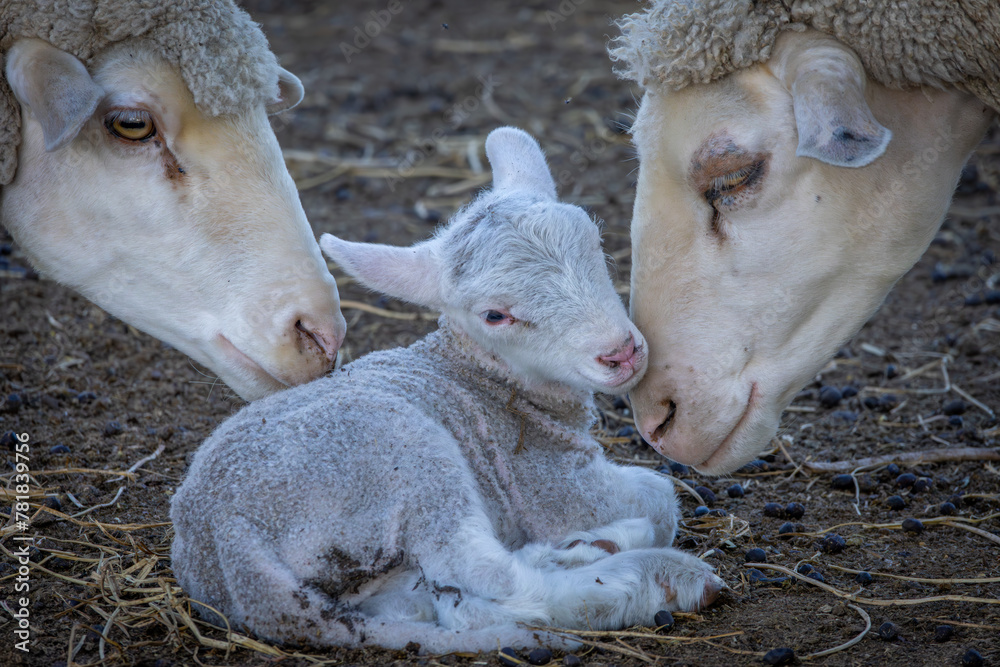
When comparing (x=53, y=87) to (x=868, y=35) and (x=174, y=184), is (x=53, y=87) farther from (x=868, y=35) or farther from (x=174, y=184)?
(x=868, y=35)

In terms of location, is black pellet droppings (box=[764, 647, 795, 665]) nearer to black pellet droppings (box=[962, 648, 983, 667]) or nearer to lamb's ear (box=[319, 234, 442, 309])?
black pellet droppings (box=[962, 648, 983, 667])

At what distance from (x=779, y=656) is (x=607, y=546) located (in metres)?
0.71

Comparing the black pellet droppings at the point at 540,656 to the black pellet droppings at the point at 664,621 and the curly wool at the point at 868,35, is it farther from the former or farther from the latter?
the curly wool at the point at 868,35

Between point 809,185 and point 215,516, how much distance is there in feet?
7.47

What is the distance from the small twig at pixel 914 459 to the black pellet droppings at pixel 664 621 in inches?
62.1

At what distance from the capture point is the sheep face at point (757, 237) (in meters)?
3.44

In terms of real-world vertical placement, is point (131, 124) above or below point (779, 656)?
above

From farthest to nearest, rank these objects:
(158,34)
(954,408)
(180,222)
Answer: (954,408)
(180,222)
(158,34)

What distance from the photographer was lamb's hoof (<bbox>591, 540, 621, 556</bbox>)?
11.5 ft

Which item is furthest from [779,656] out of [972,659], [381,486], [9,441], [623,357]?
[9,441]

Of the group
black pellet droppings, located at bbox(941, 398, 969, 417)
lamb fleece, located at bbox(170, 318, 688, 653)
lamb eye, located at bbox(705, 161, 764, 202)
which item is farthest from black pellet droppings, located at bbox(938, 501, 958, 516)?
lamb eye, located at bbox(705, 161, 764, 202)

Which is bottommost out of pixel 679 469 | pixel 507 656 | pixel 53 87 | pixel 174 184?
pixel 679 469

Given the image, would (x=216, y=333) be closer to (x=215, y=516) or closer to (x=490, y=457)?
(x=215, y=516)

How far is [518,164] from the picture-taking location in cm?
411
